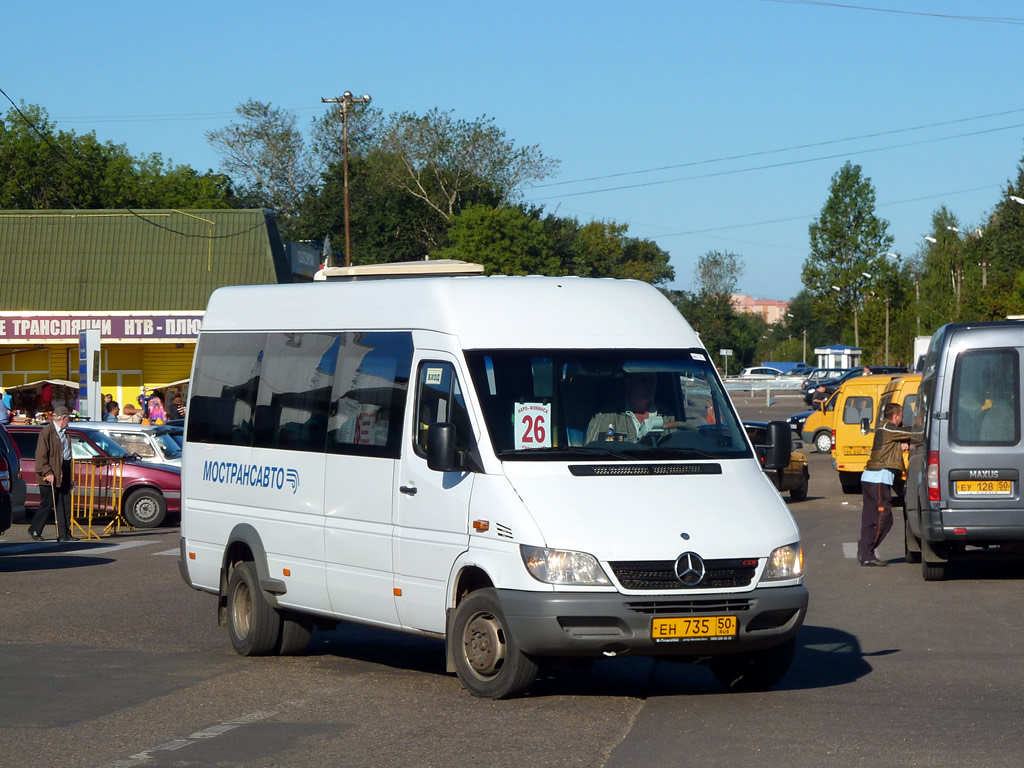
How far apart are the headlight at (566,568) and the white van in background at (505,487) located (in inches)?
0.5

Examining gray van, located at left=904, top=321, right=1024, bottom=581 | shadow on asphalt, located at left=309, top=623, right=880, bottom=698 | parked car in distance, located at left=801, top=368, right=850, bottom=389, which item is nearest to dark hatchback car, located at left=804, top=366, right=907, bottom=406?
parked car in distance, located at left=801, top=368, right=850, bottom=389

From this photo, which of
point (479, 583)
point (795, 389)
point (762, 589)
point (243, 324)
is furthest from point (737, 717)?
point (795, 389)

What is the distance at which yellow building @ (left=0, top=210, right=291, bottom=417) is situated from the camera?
157ft

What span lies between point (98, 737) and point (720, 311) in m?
134

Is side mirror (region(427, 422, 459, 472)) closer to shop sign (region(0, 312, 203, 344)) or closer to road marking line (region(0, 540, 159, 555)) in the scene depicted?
road marking line (region(0, 540, 159, 555))

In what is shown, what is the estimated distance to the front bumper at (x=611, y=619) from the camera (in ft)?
26.3

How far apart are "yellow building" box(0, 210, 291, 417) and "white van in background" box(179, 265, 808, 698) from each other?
1508 inches

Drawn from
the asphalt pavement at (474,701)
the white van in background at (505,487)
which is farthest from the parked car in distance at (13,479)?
the white van in background at (505,487)

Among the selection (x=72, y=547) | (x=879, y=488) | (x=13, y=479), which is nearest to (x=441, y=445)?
(x=879, y=488)

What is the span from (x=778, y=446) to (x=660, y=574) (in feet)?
5.89

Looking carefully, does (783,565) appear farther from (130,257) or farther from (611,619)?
(130,257)

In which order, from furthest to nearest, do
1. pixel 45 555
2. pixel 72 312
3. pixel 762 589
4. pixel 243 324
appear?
1. pixel 72 312
2. pixel 45 555
3. pixel 243 324
4. pixel 762 589

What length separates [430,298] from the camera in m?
9.31

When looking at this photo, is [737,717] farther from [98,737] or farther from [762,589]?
[98,737]
